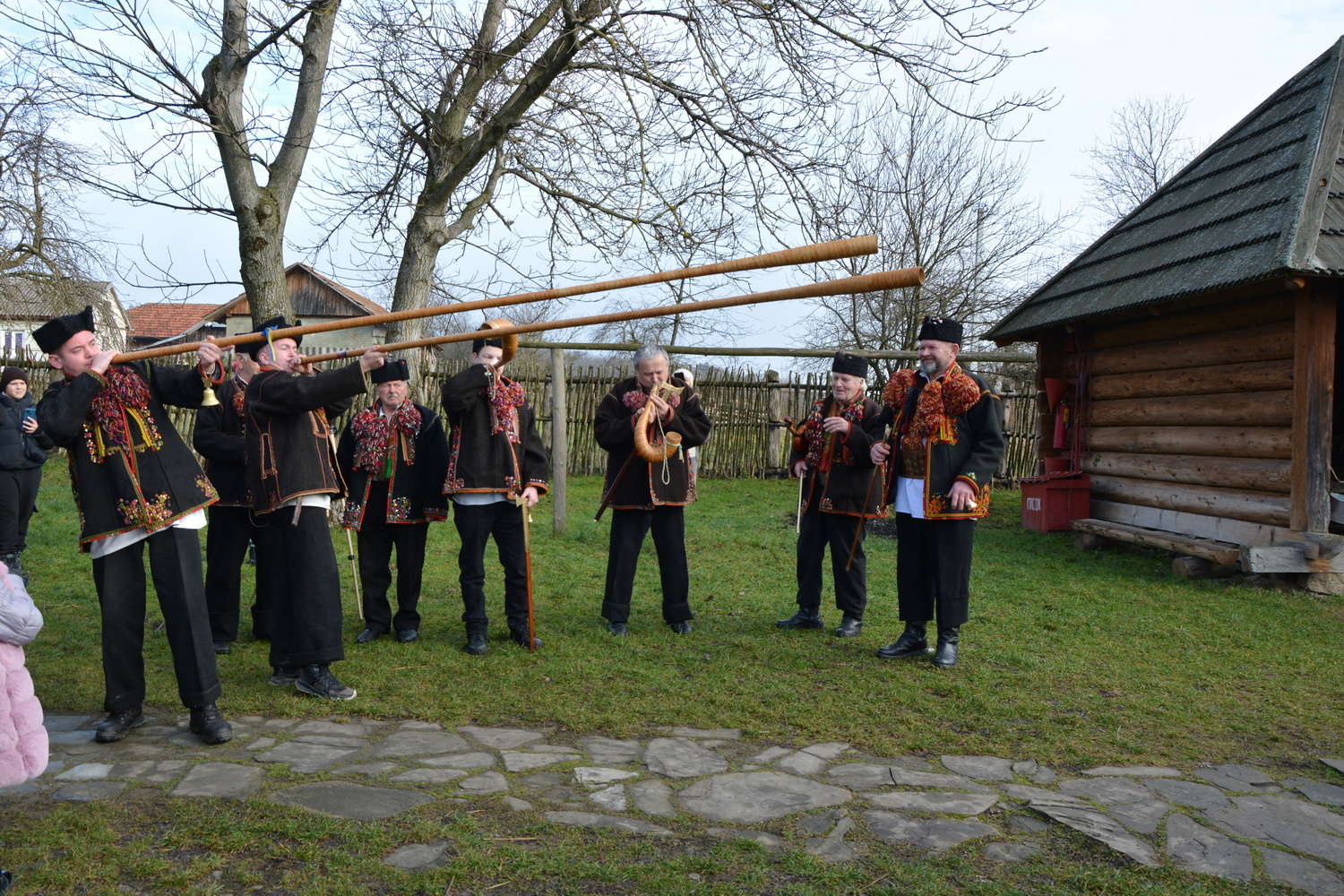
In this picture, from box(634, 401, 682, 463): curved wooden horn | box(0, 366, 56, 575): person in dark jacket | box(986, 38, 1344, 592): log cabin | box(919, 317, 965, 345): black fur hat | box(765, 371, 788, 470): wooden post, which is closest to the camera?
box(919, 317, 965, 345): black fur hat

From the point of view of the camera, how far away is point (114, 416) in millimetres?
4121

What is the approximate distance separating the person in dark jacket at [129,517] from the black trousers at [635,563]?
2486mm

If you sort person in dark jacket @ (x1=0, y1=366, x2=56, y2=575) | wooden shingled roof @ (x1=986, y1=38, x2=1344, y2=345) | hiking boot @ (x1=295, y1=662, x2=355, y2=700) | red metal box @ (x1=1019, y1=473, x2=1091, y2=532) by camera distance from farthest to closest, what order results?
red metal box @ (x1=1019, y1=473, x2=1091, y2=532) → person in dark jacket @ (x1=0, y1=366, x2=56, y2=575) → wooden shingled roof @ (x1=986, y1=38, x2=1344, y2=345) → hiking boot @ (x1=295, y1=662, x2=355, y2=700)

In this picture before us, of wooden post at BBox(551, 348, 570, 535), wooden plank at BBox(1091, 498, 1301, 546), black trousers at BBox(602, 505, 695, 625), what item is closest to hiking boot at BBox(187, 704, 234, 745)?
black trousers at BBox(602, 505, 695, 625)

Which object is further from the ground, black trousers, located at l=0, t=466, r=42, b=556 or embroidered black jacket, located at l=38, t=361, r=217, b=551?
embroidered black jacket, located at l=38, t=361, r=217, b=551

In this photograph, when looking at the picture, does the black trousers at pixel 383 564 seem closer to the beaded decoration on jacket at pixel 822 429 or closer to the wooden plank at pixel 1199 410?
the beaded decoration on jacket at pixel 822 429

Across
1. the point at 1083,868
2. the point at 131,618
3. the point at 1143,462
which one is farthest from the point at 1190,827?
the point at 1143,462

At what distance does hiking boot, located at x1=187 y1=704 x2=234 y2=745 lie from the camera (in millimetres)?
3982

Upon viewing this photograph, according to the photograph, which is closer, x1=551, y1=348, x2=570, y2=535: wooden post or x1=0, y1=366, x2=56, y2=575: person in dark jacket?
x1=0, y1=366, x2=56, y2=575: person in dark jacket

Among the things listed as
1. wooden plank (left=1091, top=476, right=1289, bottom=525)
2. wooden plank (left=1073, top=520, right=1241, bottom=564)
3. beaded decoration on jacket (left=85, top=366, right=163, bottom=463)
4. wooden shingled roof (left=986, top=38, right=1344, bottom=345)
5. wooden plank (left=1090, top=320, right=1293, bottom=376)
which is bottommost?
wooden plank (left=1073, top=520, right=1241, bottom=564)

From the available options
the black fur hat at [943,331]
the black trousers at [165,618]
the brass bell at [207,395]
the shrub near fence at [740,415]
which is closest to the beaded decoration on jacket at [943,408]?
the black fur hat at [943,331]

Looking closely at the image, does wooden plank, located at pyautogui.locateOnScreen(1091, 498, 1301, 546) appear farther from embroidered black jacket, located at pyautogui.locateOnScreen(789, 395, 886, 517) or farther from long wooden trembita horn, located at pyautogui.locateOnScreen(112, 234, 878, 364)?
long wooden trembita horn, located at pyautogui.locateOnScreen(112, 234, 878, 364)

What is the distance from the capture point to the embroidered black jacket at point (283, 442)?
15.0 ft

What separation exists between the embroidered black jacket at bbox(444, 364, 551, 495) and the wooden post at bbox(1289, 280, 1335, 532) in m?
5.88
